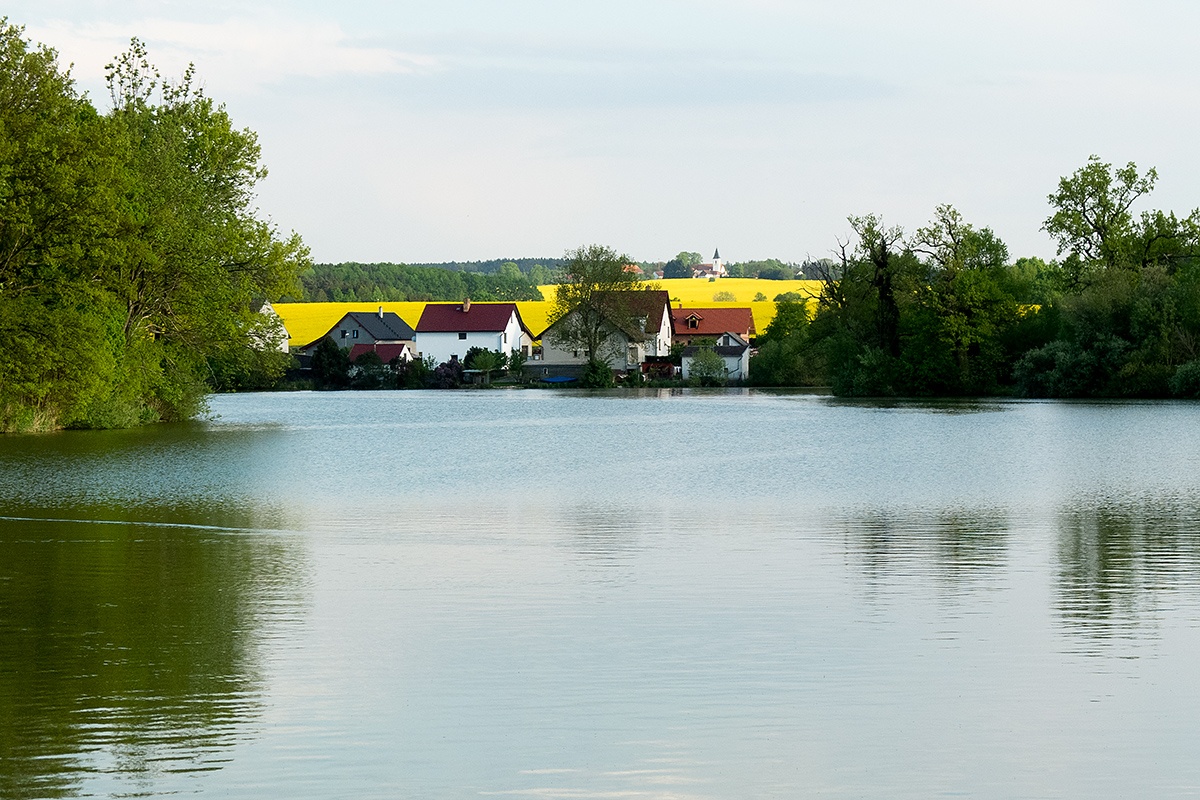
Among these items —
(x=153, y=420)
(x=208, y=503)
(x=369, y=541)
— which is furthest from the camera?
(x=153, y=420)

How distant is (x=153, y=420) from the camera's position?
58281 millimetres

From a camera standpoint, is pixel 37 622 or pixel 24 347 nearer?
pixel 37 622

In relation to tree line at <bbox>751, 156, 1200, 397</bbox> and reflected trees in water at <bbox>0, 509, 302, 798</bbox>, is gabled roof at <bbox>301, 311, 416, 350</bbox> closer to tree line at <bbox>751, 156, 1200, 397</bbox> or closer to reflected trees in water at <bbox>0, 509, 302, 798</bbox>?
tree line at <bbox>751, 156, 1200, 397</bbox>

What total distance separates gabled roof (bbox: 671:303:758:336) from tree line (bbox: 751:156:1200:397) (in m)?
61.8

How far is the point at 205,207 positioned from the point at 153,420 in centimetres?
887

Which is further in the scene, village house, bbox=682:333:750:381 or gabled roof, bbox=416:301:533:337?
gabled roof, bbox=416:301:533:337

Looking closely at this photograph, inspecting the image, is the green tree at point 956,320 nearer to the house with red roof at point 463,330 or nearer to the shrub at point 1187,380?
the shrub at point 1187,380

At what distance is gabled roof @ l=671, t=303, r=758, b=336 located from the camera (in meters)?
158

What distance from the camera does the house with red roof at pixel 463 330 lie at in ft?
488

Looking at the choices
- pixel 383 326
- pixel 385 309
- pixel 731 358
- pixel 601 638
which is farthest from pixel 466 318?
pixel 601 638

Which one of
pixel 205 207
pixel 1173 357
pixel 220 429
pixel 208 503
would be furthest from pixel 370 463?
pixel 1173 357

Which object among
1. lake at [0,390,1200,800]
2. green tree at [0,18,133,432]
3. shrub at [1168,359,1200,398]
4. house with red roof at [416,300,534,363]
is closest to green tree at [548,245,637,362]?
house with red roof at [416,300,534,363]

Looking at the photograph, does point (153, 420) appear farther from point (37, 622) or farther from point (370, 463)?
point (37, 622)

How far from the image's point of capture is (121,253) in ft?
157
